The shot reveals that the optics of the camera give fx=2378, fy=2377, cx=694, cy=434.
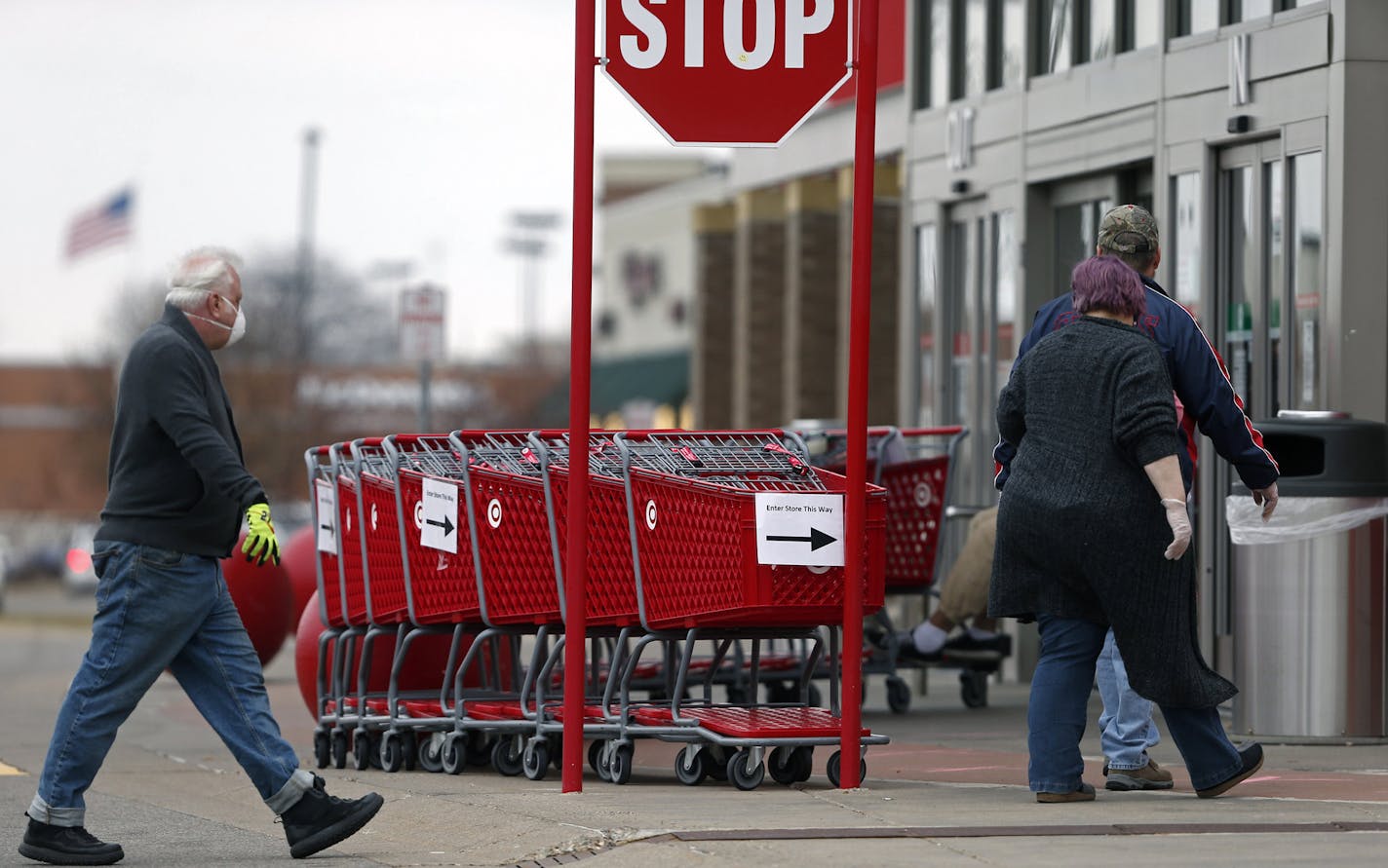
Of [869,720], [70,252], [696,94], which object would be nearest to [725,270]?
[869,720]

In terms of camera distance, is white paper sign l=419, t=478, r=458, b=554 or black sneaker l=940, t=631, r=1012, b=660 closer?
white paper sign l=419, t=478, r=458, b=554

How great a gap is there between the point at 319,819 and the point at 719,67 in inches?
113

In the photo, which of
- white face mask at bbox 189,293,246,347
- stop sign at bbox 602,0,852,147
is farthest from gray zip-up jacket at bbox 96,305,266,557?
stop sign at bbox 602,0,852,147

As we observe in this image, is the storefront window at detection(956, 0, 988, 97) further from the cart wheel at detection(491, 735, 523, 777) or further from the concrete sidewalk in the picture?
the cart wheel at detection(491, 735, 523, 777)

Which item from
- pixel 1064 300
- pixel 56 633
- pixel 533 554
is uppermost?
pixel 1064 300

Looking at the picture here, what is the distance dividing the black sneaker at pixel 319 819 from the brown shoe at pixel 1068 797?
2.09 meters

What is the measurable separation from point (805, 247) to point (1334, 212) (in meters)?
11.9

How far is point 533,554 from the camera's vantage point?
31.0ft

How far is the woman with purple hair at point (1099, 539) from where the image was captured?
7328 millimetres

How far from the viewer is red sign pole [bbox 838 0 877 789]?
25.7ft

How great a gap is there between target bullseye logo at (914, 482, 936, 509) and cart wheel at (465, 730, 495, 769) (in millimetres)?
2992

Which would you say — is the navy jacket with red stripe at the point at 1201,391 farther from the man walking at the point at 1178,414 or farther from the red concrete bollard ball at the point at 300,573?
the red concrete bollard ball at the point at 300,573

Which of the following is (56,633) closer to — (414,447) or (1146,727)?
(414,447)

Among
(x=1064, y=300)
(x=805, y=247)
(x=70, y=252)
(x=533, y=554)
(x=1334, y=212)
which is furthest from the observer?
(x=70, y=252)
